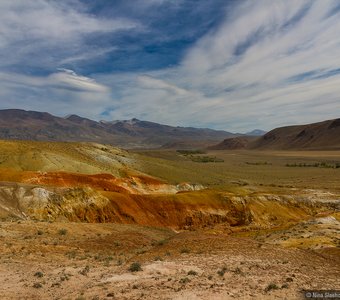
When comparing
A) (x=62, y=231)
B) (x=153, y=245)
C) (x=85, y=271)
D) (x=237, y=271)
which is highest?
(x=237, y=271)

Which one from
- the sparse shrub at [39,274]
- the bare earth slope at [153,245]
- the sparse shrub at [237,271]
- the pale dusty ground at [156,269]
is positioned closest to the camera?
the pale dusty ground at [156,269]

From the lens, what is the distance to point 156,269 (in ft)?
49.8

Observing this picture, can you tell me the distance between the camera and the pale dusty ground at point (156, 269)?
493 inches

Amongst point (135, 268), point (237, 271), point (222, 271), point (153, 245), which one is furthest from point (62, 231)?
point (237, 271)

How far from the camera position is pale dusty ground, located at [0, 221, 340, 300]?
12516 mm

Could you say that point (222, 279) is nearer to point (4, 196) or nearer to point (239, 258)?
point (239, 258)

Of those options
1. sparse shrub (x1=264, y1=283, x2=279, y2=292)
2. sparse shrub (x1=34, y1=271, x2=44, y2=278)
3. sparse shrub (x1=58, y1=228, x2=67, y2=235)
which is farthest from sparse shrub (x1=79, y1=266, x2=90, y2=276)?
sparse shrub (x1=58, y1=228, x2=67, y2=235)

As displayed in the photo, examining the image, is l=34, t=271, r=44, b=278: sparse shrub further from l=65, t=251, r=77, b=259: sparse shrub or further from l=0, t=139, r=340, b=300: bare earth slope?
l=65, t=251, r=77, b=259: sparse shrub

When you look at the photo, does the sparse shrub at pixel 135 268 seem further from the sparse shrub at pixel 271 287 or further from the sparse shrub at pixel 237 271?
the sparse shrub at pixel 271 287

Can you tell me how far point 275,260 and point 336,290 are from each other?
157 inches

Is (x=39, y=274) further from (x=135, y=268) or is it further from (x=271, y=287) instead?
(x=271, y=287)

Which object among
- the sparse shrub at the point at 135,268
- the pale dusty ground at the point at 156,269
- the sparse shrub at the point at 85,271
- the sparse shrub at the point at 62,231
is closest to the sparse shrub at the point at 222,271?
the pale dusty ground at the point at 156,269

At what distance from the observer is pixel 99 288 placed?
42.2 feet

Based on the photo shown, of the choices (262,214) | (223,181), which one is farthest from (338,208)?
(223,181)
